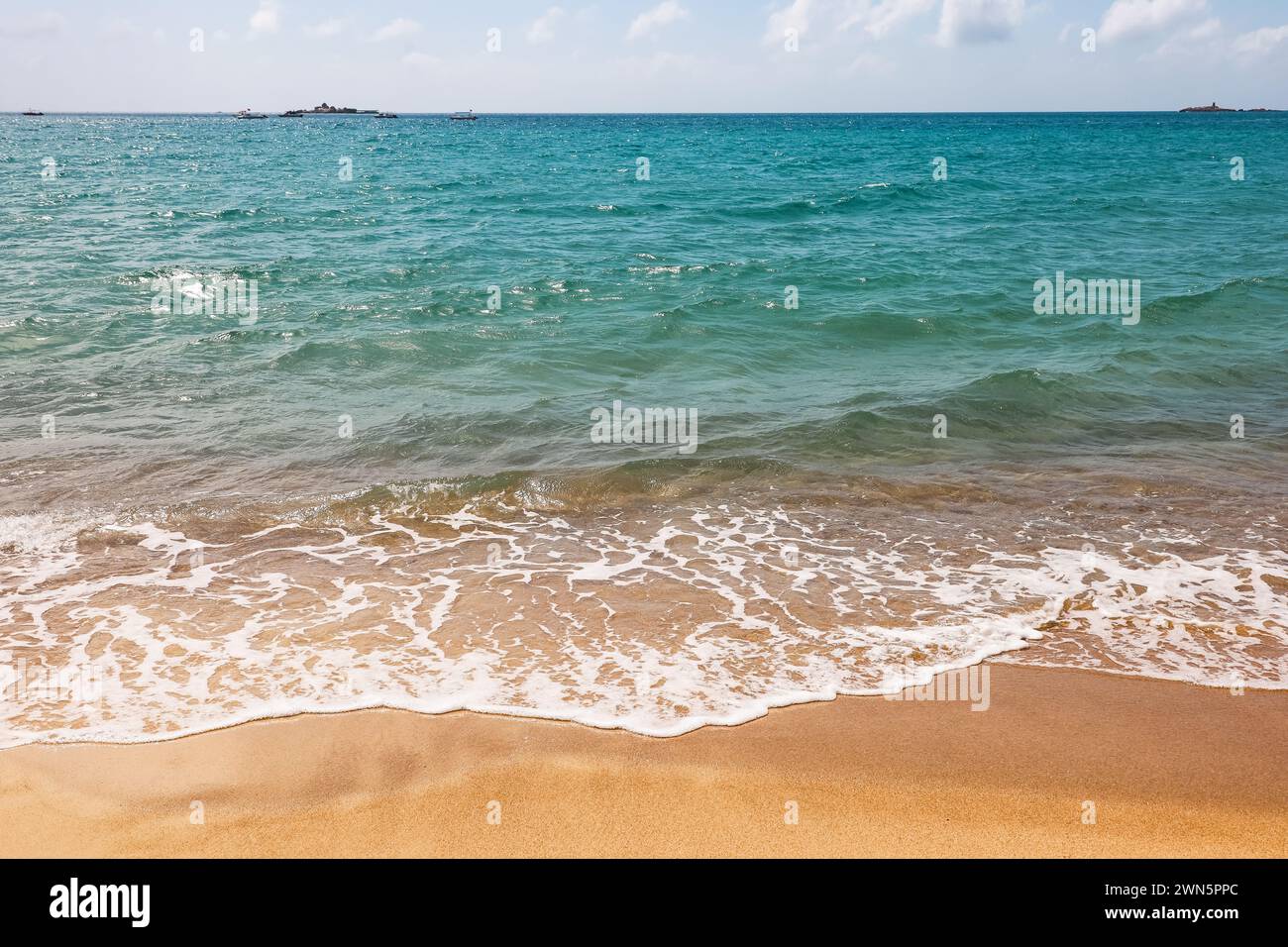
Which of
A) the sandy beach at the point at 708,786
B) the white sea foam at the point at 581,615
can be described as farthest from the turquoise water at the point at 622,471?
the sandy beach at the point at 708,786

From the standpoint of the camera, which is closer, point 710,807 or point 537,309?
point 710,807

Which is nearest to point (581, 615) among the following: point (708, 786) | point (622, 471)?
point (708, 786)

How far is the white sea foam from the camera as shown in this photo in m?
5.32

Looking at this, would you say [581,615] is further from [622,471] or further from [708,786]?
[622,471]

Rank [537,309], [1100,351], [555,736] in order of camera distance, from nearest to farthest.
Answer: [555,736] → [1100,351] → [537,309]

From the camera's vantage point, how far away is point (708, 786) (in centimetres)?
448

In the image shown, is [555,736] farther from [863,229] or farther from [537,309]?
[863,229]

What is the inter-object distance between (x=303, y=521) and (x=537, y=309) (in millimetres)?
8840

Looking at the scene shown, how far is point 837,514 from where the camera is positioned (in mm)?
8273

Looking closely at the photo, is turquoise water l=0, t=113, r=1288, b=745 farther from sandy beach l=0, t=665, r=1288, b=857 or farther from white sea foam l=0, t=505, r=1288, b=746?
sandy beach l=0, t=665, r=1288, b=857

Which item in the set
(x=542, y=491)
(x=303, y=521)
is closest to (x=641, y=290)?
(x=542, y=491)

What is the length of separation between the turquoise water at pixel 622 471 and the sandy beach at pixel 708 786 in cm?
31

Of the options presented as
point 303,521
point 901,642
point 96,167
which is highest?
point 96,167

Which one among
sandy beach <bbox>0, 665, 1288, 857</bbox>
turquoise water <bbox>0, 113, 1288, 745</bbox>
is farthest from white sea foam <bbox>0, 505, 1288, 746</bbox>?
sandy beach <bbox>0, 665, 1288, 857</bbox>
